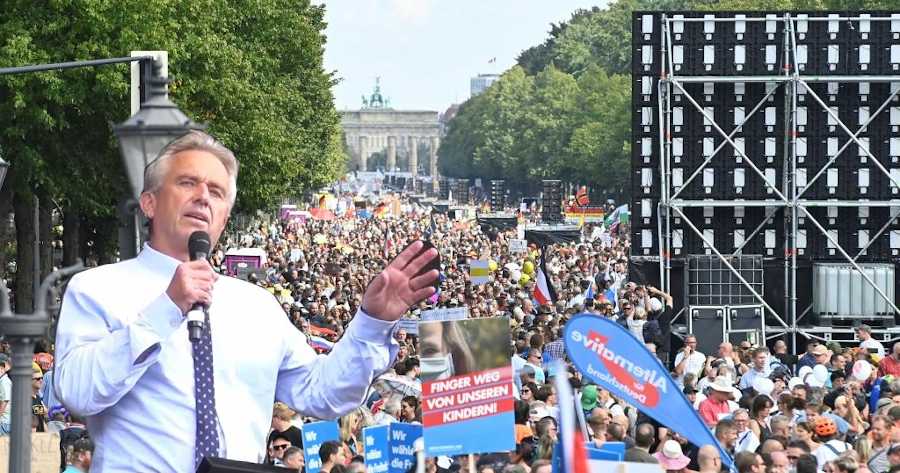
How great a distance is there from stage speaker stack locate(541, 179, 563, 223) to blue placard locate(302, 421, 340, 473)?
53899mm

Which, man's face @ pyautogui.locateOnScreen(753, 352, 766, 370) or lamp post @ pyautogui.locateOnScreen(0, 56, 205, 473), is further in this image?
man's face @ pyautogui.locateOnScreen(753, 352, 766, 370)

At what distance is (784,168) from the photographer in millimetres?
28859

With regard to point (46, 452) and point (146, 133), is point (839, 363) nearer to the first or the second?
point (46, 452)

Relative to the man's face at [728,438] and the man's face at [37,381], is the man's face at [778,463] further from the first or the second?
the man's face at [37,381]

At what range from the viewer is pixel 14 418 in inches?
284

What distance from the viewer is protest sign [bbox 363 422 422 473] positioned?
478 inches

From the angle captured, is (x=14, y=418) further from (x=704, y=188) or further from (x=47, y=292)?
(x=704, y=188)

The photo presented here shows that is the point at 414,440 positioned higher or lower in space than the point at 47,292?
lower

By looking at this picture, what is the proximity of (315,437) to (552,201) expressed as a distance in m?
55.2

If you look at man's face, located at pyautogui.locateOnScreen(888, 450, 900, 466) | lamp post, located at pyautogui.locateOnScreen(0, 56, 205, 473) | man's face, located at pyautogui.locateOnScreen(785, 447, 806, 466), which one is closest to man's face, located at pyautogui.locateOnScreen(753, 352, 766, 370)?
man's face, located at pyautogui.locateOnScreen(785, 447, 806, 466)

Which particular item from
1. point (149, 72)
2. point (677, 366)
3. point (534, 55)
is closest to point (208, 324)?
point (149, 72)

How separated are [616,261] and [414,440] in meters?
35.9

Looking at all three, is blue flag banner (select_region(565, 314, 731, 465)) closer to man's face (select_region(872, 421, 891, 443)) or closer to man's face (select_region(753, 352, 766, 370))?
man's face (select_region(872, 421, 891, 443))

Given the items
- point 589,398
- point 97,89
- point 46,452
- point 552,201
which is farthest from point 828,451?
point 552,201
